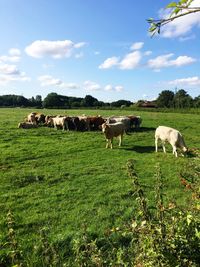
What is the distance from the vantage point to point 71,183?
12.1 meters

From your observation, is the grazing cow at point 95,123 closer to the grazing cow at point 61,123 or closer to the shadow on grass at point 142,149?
the grazing cow at point 61,123

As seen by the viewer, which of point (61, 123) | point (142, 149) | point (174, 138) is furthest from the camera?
point (61, 123)

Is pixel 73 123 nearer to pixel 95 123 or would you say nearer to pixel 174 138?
pixel 95 123

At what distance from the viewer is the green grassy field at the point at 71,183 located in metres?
8.53

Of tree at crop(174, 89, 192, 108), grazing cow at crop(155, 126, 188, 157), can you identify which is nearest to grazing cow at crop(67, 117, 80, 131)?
grazing cow at crop(155, 126, 188, 157)

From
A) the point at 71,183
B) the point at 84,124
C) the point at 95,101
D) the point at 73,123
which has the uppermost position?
the point at 95,101

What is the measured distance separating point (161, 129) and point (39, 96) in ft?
579

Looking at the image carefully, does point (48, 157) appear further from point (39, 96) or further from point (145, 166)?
point (39, 96)

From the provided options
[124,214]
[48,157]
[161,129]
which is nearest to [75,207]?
[124,214]

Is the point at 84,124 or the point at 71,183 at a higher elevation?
the point at 84,124

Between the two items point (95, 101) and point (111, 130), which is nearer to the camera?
point (111, 130)

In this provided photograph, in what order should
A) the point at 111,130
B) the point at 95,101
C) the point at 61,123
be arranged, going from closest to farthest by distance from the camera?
1. the point at 111,130
2. the point at 61,123
3. the point at 95,101

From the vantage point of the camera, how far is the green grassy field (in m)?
8.53

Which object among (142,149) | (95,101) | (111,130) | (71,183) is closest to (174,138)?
(142,149)
